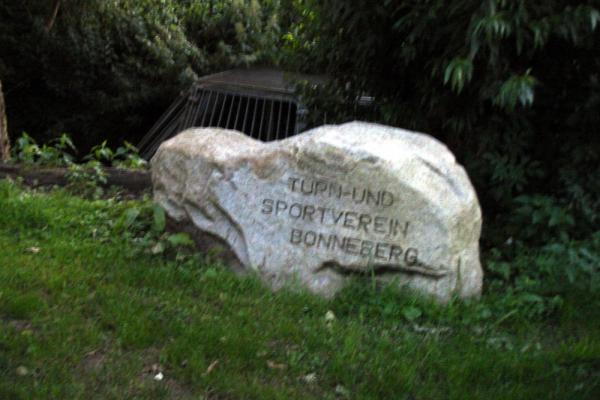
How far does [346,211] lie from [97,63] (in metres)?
10.2

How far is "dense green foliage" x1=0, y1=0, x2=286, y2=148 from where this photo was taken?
1422cm

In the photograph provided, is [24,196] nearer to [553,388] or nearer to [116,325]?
[116,325]

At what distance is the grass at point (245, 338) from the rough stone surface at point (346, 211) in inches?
6.7

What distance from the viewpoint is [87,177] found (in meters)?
7.52

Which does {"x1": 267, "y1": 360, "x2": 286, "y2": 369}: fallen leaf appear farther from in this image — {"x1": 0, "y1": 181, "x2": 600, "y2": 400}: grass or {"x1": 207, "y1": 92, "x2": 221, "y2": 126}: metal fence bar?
{"x1": 207, "y1": 92, "x2": 221, "y2": 126}: metal fence bar

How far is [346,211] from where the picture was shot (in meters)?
5.22

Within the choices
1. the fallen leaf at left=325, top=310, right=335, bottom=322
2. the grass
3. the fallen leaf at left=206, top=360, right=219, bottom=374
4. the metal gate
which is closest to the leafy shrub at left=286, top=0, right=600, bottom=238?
the grass

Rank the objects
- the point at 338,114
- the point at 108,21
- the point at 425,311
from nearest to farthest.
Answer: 1. the point at 425,311
2. the point at 338,114
3. the point at 108,21

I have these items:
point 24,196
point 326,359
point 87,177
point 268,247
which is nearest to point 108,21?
point 87,177

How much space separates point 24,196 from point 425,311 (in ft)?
10.8

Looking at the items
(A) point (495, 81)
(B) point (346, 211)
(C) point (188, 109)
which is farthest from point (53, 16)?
(B) point (346, 211)

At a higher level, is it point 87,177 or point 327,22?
point 327,22

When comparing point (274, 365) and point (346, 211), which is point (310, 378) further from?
point (346, 211)

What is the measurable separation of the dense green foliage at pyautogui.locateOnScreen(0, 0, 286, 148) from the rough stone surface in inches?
357
